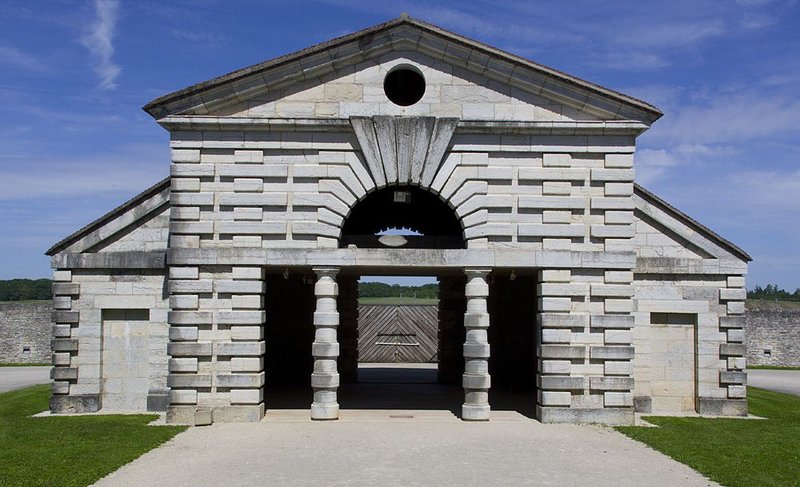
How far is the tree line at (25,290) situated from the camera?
72500 millimetres

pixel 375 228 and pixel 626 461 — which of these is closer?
pixel 626 461

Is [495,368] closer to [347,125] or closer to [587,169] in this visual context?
[587,169]

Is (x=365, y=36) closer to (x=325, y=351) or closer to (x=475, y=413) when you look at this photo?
(x=325, y=351)

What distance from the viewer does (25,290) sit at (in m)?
73.8

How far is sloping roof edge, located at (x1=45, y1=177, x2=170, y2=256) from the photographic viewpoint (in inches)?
690

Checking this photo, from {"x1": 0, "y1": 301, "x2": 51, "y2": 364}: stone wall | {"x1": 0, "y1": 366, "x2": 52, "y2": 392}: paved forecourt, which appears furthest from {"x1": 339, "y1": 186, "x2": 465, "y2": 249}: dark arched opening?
{"x1": 0, "y1": 301, "x2": 51, "y2": 364}: stone wall

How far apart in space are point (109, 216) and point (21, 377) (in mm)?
13316

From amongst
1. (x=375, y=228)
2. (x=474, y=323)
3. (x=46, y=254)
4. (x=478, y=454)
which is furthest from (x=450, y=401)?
(x=46, y=254)

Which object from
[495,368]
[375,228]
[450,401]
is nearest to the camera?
[450,401]

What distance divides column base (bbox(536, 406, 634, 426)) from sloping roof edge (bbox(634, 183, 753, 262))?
4960 mm

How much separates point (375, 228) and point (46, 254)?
11.4 m

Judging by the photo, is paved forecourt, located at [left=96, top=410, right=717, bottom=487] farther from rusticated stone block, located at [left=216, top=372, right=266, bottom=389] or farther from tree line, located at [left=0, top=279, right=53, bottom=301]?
tree line, located at [left=0, top=279, right=53, bottom=301]

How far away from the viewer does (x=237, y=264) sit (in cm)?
1589

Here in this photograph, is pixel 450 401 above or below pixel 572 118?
below
